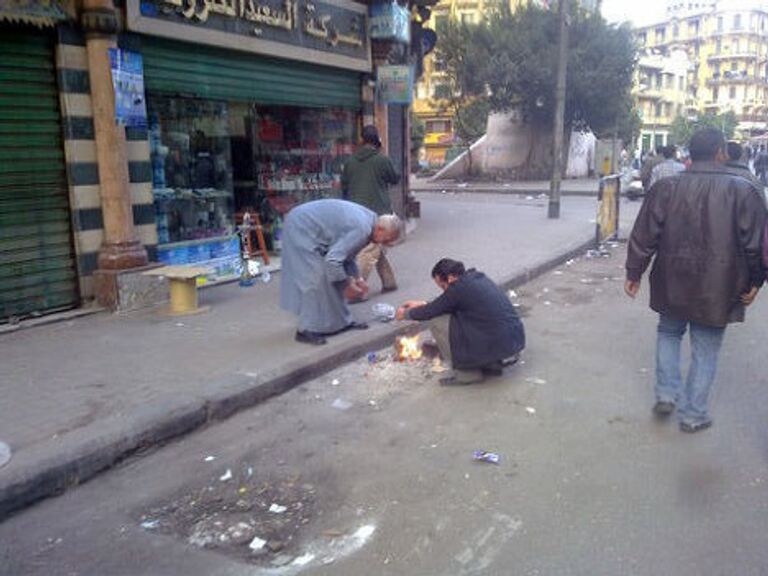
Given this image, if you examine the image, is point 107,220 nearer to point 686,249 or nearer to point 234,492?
point 234,492

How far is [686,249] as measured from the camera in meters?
4.34

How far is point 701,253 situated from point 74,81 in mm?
5849

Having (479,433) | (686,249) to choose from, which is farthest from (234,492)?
(686,249)

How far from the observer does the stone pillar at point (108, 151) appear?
7.09 meters

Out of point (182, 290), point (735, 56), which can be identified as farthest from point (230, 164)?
point (735, 56)

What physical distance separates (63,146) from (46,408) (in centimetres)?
342

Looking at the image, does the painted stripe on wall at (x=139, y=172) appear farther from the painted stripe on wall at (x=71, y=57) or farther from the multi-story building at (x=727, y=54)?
the multi-story building at (x=727, y=54)

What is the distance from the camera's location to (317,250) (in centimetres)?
598

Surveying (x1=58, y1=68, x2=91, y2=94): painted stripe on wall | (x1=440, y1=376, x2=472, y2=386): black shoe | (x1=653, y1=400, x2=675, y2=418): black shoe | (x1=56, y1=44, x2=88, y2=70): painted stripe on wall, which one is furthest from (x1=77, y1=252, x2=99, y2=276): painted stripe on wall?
(x1=653, y1=400, x2=675, y2=418): black shoe

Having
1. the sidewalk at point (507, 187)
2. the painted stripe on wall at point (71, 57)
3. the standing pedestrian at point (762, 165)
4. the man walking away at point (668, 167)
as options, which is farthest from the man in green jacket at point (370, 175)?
the standing pedestrian at point (762, 165)

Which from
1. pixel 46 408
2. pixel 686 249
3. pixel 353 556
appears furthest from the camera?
pixel 46 408

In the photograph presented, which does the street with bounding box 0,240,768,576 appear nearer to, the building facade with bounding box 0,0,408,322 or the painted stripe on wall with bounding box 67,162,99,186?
the building facade with bounding box 0,0,408,322

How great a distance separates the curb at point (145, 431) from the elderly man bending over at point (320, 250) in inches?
16.4

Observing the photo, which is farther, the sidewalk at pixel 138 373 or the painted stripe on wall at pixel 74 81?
the painted stripe on wall at pixel 74 81
